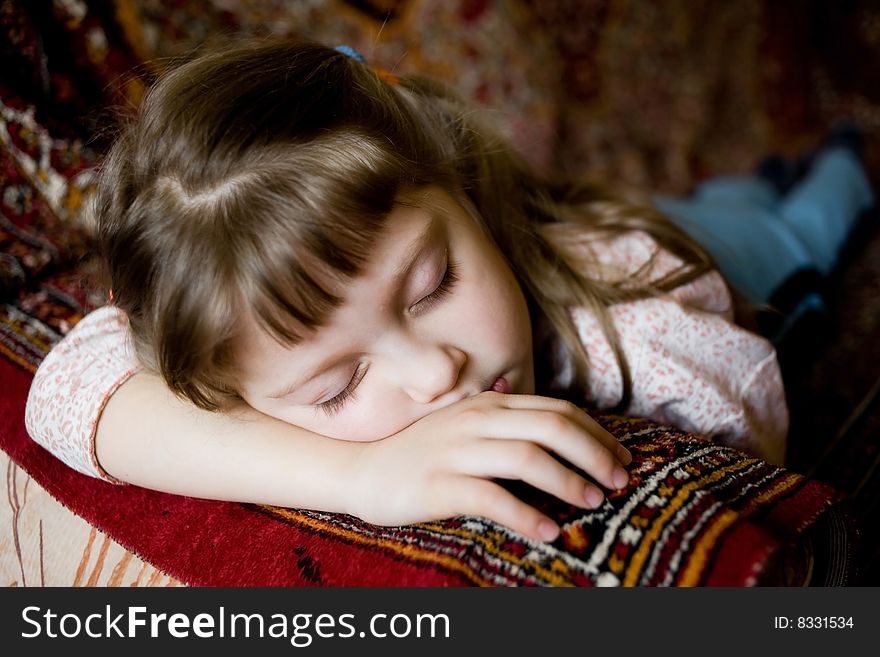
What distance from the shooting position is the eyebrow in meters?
0.58

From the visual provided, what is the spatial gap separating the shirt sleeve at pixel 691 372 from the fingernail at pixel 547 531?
350 millimetres

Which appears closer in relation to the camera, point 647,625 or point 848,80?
point 647,625

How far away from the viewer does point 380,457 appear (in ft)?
1.86

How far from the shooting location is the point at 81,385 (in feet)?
2.20

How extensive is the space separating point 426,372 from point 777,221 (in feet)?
3.58

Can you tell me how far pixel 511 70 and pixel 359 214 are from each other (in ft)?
3.04

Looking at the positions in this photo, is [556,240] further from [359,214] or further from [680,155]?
[680,155]

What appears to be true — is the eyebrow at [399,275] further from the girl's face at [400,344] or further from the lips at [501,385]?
the lips at [501,385]

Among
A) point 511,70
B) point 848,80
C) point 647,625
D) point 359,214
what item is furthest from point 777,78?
point 647,625

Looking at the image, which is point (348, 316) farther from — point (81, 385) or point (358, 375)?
point (81, 385)

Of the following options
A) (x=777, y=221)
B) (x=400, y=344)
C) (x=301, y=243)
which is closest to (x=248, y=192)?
(x=301, y=243)

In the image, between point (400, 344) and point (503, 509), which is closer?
point (503, 509)

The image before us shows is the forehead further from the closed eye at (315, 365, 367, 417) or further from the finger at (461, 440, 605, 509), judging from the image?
the finger at (461, 440, 605, 509)

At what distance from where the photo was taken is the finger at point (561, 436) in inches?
19.8
